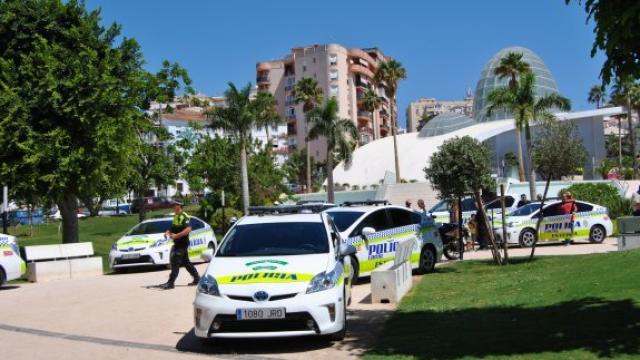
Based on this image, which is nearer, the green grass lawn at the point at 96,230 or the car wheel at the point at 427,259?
the car wheel at the point at 427,259

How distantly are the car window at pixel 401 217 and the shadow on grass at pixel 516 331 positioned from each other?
5378mm

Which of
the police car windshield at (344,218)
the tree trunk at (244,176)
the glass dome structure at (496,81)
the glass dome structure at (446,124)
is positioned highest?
the glass dome structure at (496,81)

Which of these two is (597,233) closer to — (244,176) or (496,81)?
(244,176)

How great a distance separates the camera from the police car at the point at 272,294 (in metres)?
7.57

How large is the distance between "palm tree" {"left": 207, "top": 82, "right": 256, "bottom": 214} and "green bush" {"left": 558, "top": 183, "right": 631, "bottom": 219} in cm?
1813

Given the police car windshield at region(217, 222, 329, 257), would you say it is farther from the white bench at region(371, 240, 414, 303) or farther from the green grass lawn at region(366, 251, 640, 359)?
the white bench at region(371, 240, 414, 303)

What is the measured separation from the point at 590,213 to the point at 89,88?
1663 centimetres

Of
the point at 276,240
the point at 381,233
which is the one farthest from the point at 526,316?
the point at 381,233

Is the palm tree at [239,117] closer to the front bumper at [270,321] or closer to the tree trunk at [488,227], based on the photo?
the tree trunk at [488,227]

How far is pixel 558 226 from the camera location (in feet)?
75.5

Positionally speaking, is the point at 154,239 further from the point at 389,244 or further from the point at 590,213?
the point at 590,213

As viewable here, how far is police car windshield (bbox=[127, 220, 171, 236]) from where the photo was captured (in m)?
20.4

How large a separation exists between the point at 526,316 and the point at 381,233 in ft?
19.5

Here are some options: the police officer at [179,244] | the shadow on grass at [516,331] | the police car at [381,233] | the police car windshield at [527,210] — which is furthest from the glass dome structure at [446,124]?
the shadow on grass at [516,331]
